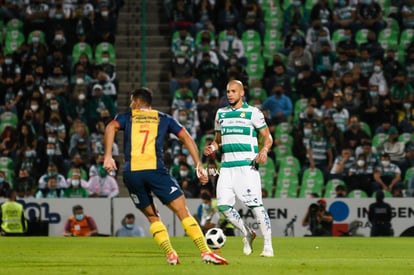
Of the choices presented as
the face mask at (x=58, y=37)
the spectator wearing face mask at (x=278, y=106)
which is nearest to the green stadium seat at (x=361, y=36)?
the spectator wearing face mask at (x=278, y=106)

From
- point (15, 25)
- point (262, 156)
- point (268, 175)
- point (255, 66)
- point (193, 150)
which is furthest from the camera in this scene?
point (15, 25)

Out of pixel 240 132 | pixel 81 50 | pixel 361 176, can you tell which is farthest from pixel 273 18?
A: pixel 240 132

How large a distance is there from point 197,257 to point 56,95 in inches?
555

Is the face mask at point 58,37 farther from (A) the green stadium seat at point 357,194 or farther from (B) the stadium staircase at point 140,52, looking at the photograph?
(A) the green stadium seat at point 357,194

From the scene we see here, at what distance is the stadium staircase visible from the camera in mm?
29938

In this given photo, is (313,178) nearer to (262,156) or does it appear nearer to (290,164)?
(290,164)

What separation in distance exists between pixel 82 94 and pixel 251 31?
4.96 metres

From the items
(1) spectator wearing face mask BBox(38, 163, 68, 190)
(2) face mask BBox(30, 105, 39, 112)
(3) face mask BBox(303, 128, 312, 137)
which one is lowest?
(1) spectator wearing face mask BBox(38, 163, 68, 190)

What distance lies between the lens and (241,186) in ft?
50.5

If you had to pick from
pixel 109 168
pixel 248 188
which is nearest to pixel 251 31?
pixel 248 188

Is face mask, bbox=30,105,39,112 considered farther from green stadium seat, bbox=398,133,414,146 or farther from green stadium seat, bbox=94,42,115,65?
green stadium seat, bbox=398,133,414,146

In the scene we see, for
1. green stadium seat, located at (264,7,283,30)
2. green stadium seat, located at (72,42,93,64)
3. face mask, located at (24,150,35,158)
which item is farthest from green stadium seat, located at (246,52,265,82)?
face mask, located at (24,150,35,158)

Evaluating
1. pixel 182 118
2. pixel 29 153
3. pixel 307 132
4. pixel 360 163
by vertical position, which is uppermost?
pixel 182 118

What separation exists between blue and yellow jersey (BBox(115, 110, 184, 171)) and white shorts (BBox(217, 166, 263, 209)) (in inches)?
98.6
